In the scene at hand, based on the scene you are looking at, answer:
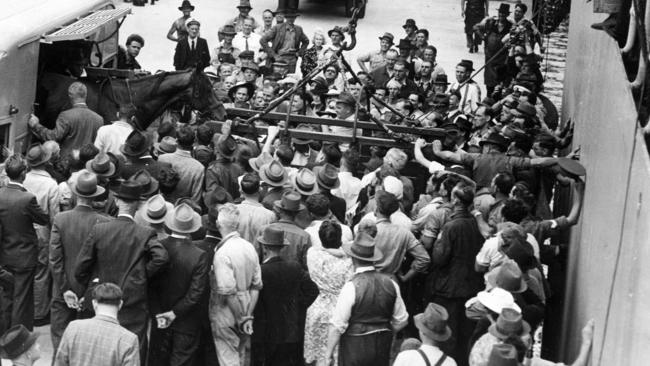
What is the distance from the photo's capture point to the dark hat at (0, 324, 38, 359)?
22.8 ft

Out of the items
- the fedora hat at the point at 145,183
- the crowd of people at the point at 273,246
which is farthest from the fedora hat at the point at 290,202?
the fedora hat at the point at 145,183

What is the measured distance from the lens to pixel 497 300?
25.6 ft

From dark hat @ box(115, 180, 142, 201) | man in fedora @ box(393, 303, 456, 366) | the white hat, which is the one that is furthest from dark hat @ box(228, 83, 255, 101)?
man in fedora @ box(393, 303, 456, 366)

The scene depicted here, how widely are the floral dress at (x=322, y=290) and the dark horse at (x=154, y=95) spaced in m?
4.30

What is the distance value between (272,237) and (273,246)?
0.33ft

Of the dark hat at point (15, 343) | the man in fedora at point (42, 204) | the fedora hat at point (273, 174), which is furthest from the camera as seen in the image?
the fedora hat at point (273, 174)

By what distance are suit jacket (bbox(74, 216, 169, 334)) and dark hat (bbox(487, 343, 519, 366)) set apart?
3195 millimetres

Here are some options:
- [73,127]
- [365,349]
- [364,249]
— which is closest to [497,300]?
[364,249]

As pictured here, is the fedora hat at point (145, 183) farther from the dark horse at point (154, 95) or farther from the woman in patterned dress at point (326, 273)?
the dark horse at point (154, 95)

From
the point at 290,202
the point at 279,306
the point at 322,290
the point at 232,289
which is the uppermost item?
the point at 290,202

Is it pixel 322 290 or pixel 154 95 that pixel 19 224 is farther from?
pixel 154 95

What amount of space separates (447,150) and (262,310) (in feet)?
11.4

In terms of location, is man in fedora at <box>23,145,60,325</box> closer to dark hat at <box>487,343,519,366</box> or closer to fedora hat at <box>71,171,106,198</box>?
fedora hat at <box>71,171,106,198</box>

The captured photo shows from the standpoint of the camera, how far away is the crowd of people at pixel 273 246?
8383mm
